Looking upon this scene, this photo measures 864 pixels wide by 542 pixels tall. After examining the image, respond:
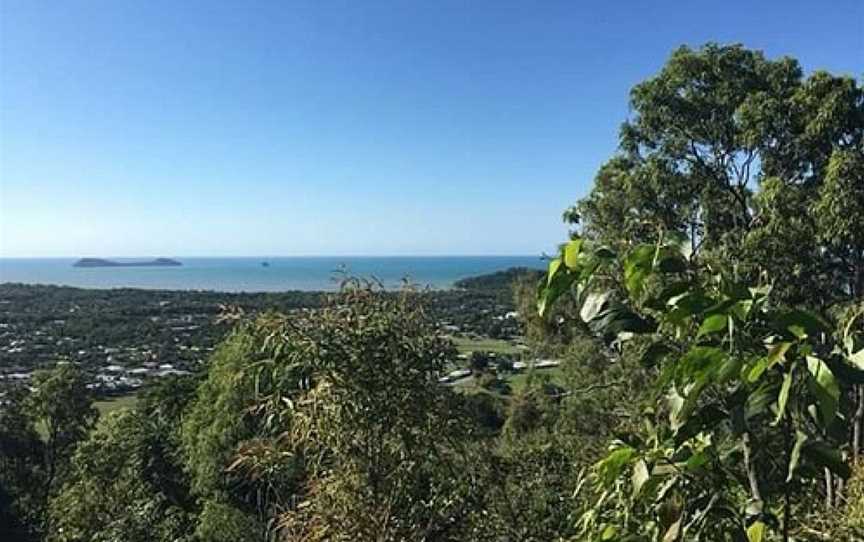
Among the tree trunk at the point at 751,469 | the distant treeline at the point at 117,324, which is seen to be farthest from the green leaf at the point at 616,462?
the distant treeline at the point at 117,324

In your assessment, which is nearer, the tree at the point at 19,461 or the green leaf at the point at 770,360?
the green leaf at the point at 770,360

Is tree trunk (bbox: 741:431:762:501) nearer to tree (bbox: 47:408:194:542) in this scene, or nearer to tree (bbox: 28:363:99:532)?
tree (bbox: 47:408:194:542)

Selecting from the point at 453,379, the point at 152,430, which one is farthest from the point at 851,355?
the point at 152,430

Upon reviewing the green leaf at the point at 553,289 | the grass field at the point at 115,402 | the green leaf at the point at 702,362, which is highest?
the green leaf at the point at 553,289

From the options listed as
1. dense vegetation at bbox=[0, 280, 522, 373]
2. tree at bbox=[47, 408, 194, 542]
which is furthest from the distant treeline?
tree at bbox=[47, 408, 194, 542]

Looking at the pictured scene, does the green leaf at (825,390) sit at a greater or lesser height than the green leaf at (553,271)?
lesser

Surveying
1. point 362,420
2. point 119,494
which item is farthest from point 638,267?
point 119,494

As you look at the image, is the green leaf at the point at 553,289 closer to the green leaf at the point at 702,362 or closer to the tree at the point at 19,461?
the green leaf at the point at 702,362
